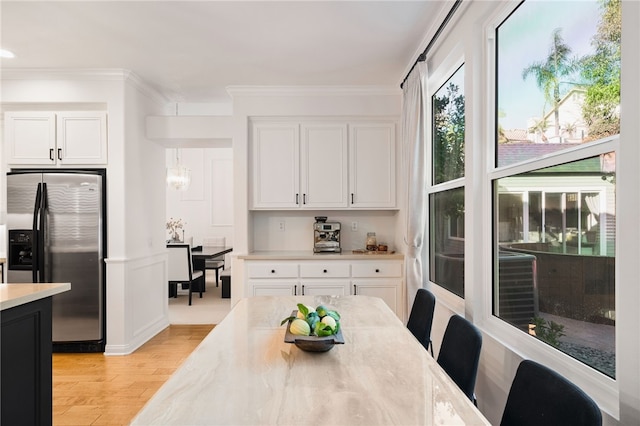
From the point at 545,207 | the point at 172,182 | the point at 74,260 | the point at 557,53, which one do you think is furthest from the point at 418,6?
the point at 172,182

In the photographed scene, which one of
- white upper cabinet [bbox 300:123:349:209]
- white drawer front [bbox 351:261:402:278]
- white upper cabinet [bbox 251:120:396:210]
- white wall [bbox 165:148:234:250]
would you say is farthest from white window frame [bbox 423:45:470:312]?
white wall [bbox 165:148:234:250]

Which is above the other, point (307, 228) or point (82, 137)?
point (82, 137)

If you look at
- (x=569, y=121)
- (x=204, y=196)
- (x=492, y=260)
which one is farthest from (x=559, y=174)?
(x=204, y=196)

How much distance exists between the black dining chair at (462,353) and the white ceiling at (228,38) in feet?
6.66

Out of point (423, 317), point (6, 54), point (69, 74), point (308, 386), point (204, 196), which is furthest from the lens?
point (204, 196)

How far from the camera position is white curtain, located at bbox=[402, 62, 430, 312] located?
10.4 ft

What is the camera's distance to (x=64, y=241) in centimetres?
367

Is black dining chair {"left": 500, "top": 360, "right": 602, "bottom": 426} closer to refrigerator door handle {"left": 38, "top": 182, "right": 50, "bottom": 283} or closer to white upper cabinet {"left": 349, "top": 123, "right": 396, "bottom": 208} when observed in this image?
white upper cabinet {"left": 349, "top": 123, "right": 396, "bottom": 208}

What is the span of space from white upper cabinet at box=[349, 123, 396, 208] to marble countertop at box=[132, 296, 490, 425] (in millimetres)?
2526

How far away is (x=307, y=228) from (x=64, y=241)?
2.44m

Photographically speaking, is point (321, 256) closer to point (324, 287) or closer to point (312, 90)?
point (324, 287)

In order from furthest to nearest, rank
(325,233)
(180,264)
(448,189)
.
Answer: (180,264)
(325,233)
(448,189)

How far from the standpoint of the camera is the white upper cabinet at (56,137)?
375 centimetres

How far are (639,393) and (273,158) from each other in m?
3.55
